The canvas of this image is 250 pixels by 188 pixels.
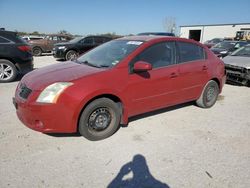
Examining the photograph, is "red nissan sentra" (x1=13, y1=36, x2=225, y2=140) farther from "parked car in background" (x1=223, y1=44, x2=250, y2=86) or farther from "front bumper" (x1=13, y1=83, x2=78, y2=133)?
"parked car in background" (x1=223, y1=44, x2=250, y2=86)

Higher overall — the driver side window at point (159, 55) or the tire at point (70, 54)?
the driver side window at point (159, 55)

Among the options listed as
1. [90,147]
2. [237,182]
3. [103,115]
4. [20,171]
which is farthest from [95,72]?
[237,182]

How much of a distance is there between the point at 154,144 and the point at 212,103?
100 inches

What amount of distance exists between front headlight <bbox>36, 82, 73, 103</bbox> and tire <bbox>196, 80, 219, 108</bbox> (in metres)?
3.22

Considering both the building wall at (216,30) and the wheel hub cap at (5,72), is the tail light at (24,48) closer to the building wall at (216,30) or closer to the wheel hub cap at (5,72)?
the wheel hub cap at (5,72)

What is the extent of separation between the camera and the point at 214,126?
434 centimetres

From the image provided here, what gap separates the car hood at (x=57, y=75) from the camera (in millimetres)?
3398

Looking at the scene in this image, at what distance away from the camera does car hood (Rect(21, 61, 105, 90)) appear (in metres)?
3.40

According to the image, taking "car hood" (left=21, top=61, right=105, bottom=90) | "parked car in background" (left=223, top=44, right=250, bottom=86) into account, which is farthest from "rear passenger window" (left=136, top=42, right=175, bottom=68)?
"parked car in background" (left=223, top=44, right=250, bottom=86)

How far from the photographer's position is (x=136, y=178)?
2775 mm

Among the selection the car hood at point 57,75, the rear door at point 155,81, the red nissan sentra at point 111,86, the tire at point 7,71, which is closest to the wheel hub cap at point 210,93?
the red nissan sentra at point 111,86

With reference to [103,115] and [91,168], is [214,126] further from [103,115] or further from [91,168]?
[91,168]

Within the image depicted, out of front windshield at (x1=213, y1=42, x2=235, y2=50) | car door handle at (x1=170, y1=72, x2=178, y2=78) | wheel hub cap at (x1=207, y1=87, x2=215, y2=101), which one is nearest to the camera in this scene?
car door handle at (x1=170, y1=72, x2=178, y2=78)

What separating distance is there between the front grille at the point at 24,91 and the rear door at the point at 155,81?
1.55 metres
